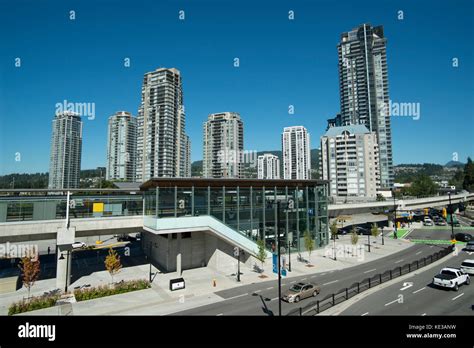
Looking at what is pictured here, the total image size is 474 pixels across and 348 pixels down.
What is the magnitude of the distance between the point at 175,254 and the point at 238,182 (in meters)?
12.0

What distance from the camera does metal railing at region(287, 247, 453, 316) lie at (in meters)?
18.5

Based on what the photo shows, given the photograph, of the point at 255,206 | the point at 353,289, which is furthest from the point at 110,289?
the point at 353,289

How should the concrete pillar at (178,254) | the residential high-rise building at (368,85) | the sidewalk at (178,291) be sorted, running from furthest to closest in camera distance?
the residential high-rise building at (368,85)
the concrete pillar at (178,254)
the sidewalk at (178,291)

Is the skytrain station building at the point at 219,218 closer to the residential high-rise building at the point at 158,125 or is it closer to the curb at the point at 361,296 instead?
the curb at the point at 361,296

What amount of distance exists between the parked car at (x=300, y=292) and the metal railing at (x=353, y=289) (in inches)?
52.3

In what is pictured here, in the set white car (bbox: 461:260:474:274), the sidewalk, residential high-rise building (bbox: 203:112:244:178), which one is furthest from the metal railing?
residential high-rise building (bbox: 203:112:244:178)

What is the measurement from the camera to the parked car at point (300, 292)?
2202cm

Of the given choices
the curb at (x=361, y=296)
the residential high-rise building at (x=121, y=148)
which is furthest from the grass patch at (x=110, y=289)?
the residential high-rise building at (x=121, y=148)

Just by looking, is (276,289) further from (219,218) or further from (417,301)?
(417,301)

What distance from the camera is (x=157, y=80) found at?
137 metres

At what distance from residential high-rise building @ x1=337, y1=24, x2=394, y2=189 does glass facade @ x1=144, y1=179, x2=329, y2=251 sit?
14748 cm

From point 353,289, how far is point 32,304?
27.2 m

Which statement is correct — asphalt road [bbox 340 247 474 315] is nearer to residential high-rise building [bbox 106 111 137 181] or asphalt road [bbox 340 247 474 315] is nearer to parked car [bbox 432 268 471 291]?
parked car [bbox 432 268 471 291]
